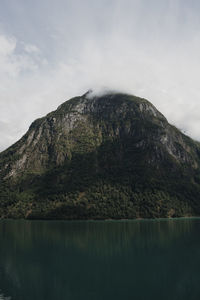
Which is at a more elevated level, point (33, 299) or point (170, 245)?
point (170, 245)

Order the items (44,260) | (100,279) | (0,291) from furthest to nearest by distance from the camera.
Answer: (44,260) < (100,279) < (0,291)

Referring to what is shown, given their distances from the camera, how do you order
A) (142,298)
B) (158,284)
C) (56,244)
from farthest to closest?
(56,244), (158,284), (142,298)

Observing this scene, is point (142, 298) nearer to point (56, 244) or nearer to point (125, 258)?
point (125, 258)

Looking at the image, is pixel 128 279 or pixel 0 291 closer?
pixel 0 291

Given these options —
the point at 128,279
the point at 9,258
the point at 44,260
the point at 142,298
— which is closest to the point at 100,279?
the point at 128,279

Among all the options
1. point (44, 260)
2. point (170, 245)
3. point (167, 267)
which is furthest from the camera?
point (170, 245)

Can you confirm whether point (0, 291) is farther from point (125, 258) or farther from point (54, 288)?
point (125, 258)

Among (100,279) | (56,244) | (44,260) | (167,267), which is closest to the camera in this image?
(100,279)

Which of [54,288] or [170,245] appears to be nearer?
[54,288]

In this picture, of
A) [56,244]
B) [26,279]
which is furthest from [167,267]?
[56,244]
